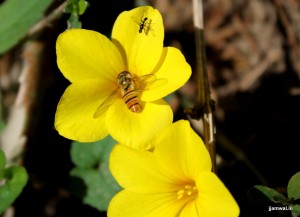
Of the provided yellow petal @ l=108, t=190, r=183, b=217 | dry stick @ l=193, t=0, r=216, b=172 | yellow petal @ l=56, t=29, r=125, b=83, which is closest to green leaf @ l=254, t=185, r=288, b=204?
dry stick @ l=193, t=0, r=216, b=172

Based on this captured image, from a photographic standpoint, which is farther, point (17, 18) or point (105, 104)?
point (17, 18)

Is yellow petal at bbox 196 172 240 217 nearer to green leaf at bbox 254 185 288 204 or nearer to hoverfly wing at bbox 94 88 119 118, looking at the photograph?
green leaf at bbox 254 185 288 204

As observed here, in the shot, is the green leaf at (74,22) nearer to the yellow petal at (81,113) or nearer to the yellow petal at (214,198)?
the yellow petal at (81,113)

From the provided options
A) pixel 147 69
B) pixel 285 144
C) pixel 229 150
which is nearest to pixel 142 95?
pixel 147 69

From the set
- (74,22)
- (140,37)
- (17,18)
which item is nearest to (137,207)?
(140,37)

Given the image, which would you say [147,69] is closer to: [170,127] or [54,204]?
[170,127]

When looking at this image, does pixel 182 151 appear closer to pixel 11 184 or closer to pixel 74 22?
pixel 74 22

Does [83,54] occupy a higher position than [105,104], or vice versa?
[83,54]
